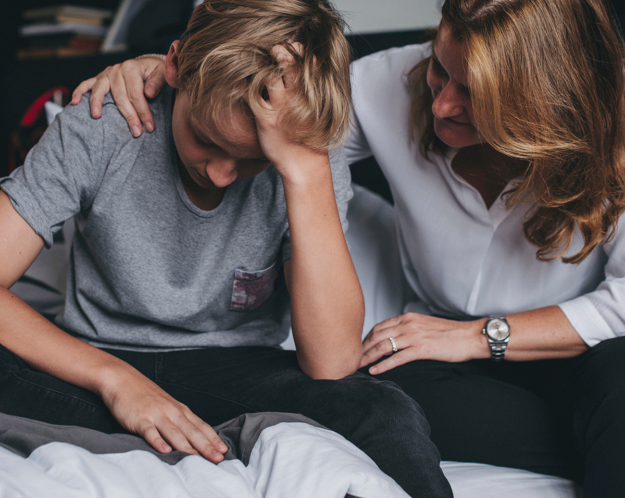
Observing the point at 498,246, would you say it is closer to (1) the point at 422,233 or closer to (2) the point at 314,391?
(1) the point at 422,233

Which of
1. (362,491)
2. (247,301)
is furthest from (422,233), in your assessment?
(362,491)

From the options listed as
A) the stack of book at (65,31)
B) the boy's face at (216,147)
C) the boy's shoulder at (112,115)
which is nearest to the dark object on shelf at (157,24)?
the stack of book at (65,31)

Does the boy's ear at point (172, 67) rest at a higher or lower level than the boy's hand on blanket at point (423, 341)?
higher

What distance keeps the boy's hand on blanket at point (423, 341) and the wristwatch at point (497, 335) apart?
0.01 meters

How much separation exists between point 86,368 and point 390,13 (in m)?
1.74

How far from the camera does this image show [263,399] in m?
0.84

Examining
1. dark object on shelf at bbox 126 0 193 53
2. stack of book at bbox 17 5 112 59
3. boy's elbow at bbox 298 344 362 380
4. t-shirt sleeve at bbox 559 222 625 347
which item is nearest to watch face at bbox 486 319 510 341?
t-shirt sleeve at bbox 559 222 625 347

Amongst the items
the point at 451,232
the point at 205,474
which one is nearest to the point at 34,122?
the point at 451,232

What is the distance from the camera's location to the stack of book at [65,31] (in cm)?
232

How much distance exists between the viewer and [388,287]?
1.39 m

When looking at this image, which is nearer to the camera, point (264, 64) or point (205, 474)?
point (205, 474)

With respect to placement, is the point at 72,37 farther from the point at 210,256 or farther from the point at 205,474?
the point at 205,474

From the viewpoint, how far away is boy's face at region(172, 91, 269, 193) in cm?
77

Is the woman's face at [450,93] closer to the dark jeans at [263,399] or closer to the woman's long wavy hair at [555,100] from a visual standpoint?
the woman's long wavy hair at [555,100]
